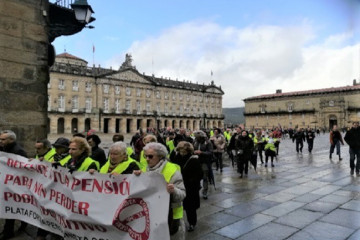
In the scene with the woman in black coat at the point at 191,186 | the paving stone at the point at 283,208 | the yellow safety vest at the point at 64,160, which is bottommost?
the paving stone at the point at 283,208

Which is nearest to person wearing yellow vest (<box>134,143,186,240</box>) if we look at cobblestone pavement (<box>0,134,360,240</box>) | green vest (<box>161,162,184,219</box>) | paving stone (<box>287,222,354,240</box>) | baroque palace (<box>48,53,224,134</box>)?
green vest (<box>161,162,184,219</box>)

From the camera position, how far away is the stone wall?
16.2ft

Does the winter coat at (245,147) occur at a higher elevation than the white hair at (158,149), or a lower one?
lower

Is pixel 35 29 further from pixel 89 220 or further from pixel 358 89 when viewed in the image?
pixel 358 89

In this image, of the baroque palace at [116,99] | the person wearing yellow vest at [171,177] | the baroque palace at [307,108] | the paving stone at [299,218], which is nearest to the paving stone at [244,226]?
the paving stone at [299,218]

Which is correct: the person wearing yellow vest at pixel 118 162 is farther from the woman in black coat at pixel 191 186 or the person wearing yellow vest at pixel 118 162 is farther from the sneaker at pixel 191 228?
the sneaker at pixel 191 228

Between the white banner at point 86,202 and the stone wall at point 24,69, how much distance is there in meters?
1.66

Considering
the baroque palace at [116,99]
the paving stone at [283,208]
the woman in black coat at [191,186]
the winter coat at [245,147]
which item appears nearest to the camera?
the woman in black coat at [191,186]

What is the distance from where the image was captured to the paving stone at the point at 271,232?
149 inches

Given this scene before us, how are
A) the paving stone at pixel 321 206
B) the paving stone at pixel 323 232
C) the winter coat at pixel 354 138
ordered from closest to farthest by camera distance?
the paving stone at pixel 323 232, the paving stone at pixel 321 206, the winter coat at pixel 354 138

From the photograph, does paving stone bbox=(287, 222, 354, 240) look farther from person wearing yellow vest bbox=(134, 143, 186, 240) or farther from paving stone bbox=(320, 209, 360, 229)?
person wearing yellow vest bbox=(134, 143, 186, 240)

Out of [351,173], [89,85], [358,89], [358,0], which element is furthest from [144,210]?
[358,89]

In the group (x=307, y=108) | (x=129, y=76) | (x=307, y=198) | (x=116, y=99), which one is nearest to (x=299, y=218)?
(x=307, y=198)

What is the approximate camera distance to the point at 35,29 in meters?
5.34
